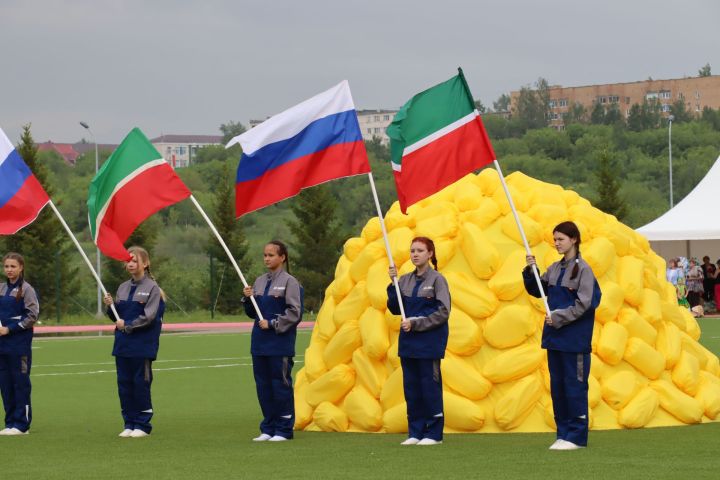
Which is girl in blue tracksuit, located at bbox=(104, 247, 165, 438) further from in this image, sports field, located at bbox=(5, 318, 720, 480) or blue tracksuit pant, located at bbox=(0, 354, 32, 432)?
blue tracksuit pant, located at bbox=(0, 354, 32, 432)

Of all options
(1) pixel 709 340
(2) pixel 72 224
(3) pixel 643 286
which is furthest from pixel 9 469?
(2) pixel 72 224

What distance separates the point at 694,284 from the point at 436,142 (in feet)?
90.8

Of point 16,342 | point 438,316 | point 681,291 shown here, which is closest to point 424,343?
point 438,316

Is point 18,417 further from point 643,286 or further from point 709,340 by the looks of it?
point 709,340

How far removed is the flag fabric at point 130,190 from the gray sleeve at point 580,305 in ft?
12.0

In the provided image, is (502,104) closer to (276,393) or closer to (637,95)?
(637,95)


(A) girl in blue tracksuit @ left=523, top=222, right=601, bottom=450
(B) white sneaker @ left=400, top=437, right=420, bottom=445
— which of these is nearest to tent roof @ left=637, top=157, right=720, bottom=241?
(B) white sneaker @ left=400, top=437, right=420, bottom=445

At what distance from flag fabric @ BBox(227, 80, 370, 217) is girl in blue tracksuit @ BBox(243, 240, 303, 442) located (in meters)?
0.53

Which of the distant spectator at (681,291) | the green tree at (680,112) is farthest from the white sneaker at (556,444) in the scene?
the green tree at (680,112)

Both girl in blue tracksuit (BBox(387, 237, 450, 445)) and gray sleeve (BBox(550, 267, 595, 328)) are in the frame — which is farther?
girl in blue tracksuit (BBox(387, 237, 450, 445))

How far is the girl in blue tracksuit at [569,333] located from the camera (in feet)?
36.9

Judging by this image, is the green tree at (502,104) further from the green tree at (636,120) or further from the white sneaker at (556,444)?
the white sneaker at (556,444)

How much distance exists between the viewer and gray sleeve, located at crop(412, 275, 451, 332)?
11.8 meters

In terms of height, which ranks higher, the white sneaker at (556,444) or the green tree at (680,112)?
the green tree at (680,112)
